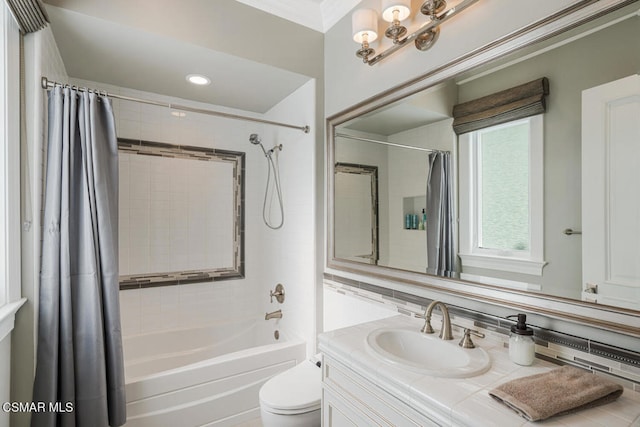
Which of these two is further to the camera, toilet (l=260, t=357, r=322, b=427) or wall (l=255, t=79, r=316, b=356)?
wall (l=255, t=79, r=316, b=356)

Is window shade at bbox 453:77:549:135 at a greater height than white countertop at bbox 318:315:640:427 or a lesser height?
greater

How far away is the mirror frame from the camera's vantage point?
3.15ft

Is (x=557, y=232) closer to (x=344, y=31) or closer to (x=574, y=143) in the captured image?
(x=574, y=143)

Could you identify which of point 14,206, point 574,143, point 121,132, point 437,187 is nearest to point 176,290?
point 121,132

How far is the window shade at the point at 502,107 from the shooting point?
116 cm

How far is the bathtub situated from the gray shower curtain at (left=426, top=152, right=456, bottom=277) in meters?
1.27

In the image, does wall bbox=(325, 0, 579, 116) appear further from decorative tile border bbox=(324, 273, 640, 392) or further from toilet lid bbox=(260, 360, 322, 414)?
toilet lid bbox=(260, 360, 322, 414)

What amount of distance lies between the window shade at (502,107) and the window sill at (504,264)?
1.76ft

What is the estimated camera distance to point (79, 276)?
1.59m

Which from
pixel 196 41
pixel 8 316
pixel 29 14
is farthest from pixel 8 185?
pixel 196 41

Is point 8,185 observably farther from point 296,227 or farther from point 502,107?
point 502,107

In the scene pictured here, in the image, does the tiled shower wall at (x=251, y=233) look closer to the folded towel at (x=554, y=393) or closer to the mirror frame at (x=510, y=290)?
the mirror frame at (x=510, y=290)

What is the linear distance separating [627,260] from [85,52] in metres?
2.72

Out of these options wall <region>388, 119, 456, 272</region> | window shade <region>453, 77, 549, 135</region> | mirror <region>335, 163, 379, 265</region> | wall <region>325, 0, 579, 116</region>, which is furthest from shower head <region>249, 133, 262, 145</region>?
window shade <region>453, 77, 549, 135</region>
